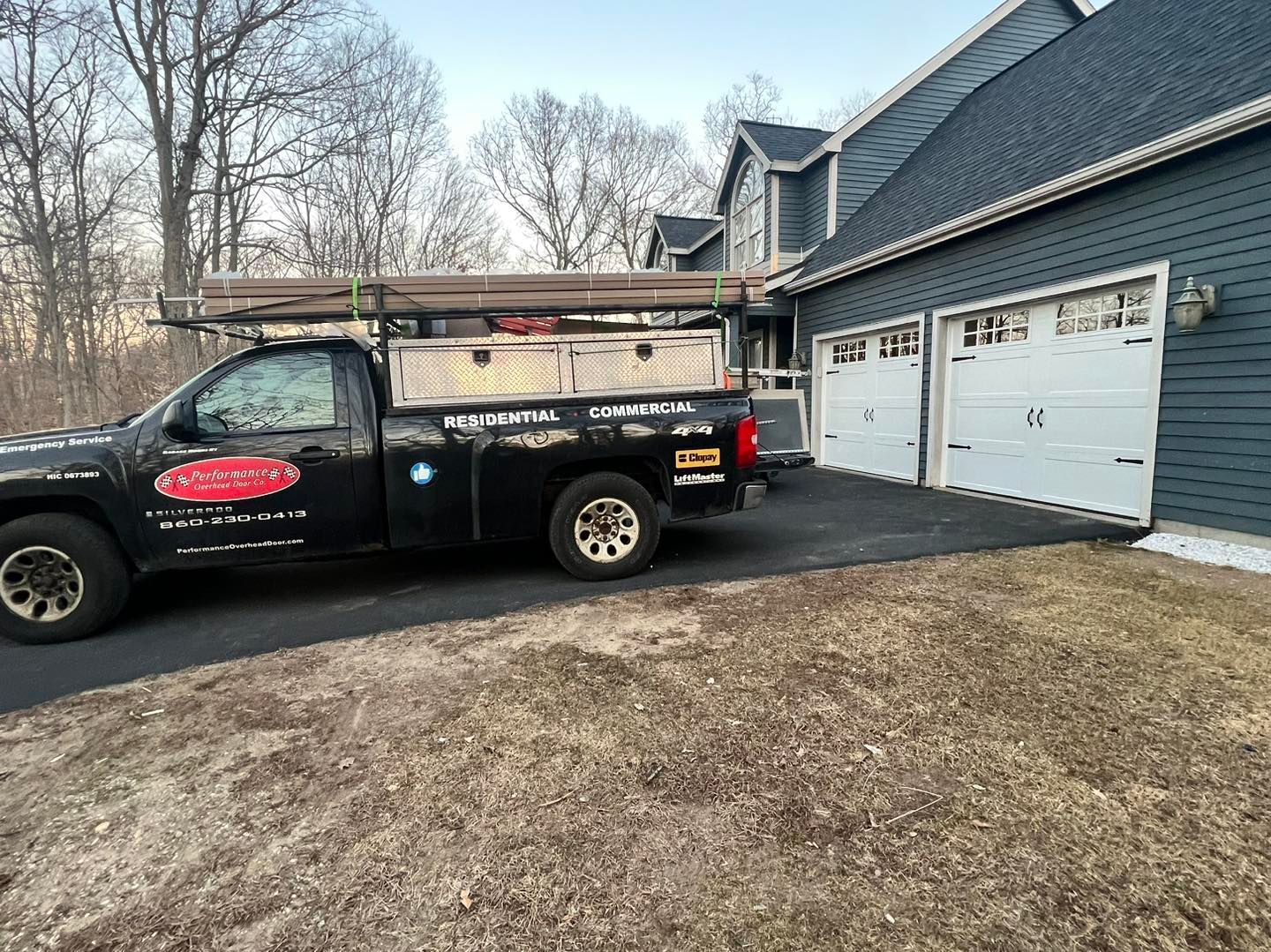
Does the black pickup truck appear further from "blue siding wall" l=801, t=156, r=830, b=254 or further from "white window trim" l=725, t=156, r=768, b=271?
"white window trim" l=725, t=156, r=768, b=271

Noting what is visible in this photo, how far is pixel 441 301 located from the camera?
14.9 feet

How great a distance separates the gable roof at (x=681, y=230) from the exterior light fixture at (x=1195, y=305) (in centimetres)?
1499

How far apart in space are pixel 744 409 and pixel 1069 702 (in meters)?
2.83

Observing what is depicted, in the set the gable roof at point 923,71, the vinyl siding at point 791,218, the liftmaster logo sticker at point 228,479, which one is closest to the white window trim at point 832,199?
the gable roof at point 923,71

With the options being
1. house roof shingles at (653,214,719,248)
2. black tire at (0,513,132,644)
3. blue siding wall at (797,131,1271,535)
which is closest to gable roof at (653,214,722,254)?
house roof shingles at (653,214,719,248)

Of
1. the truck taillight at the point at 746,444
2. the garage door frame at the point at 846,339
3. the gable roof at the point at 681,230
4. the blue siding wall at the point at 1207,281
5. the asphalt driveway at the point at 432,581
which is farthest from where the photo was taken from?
the gable roof at the point at 681,230

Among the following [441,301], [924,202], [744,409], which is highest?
[924,202]

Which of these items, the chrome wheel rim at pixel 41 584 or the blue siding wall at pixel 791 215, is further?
the blue siding wall at pixel 791 215

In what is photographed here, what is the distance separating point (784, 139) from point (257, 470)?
44.0ft

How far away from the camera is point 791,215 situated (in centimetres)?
1341

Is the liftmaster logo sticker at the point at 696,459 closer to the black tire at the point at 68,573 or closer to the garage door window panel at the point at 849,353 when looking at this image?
the black tire at the point at 68,573

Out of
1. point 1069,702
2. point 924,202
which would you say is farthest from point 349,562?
point 924,202

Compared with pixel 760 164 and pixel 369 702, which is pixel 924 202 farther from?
pixel 369 702

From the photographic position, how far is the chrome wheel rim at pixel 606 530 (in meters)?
4.86
